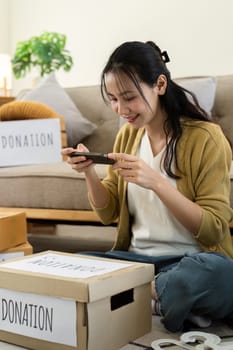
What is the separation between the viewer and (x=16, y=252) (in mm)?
1576

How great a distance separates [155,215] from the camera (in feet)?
4.69

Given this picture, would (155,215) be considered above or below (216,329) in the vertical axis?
above

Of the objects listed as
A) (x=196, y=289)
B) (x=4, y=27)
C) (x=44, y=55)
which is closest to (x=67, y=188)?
(x=196, y=289)

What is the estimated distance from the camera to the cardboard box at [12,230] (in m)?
1.54

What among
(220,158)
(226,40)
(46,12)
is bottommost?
(220,158)

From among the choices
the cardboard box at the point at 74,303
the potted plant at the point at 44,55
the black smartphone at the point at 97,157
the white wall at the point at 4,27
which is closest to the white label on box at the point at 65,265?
the cardboard box at the point at 74,303

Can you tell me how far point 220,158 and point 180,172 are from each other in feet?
0.33

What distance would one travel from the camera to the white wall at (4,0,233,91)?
10.5 ft

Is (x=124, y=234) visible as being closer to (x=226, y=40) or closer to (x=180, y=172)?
(x=180, y=172)

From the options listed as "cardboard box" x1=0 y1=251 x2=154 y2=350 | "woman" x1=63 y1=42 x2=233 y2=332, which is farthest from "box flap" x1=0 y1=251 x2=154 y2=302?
"woman" x1=63 y1=42 x2=233 y2=332

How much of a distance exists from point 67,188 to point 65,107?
0.60m

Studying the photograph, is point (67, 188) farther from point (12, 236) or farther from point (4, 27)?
point (4, 27)

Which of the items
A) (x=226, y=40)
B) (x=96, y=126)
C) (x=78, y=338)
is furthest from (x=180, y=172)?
(x=226, y=40)

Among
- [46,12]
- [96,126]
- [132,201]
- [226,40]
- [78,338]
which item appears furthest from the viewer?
[46,12]
